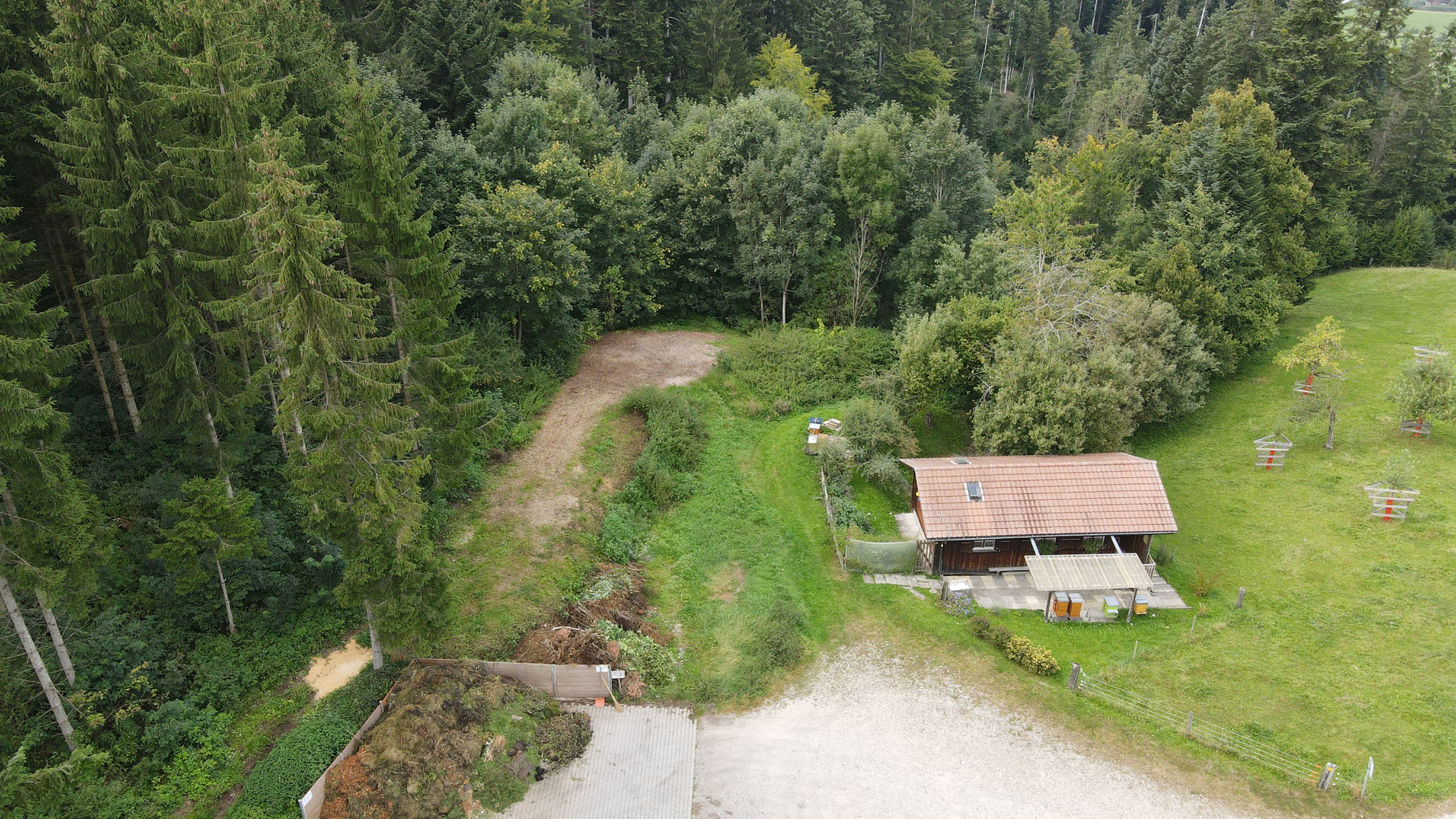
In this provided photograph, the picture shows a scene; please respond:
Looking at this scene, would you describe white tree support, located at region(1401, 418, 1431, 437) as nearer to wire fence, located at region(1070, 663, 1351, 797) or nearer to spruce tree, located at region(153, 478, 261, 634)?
wire fence, located at region(1070, 663, 1351, 797)

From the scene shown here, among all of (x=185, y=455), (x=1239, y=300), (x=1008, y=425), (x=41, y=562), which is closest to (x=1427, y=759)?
(x=1008, y=425)

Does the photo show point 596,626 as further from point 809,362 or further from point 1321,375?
point 1321,375

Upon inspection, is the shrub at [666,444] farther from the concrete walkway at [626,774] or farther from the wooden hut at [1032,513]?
the concrete walkway at [626,774]

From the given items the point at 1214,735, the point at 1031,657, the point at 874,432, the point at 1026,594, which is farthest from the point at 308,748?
the point at 1214,735

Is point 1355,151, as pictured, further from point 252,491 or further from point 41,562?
point 41,562

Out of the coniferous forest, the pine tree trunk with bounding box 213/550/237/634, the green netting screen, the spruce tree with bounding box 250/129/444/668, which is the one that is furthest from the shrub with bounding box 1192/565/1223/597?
the pine tree trunk with bounding box 213/550/237/634

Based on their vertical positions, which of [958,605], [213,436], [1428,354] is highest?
[213,436]
